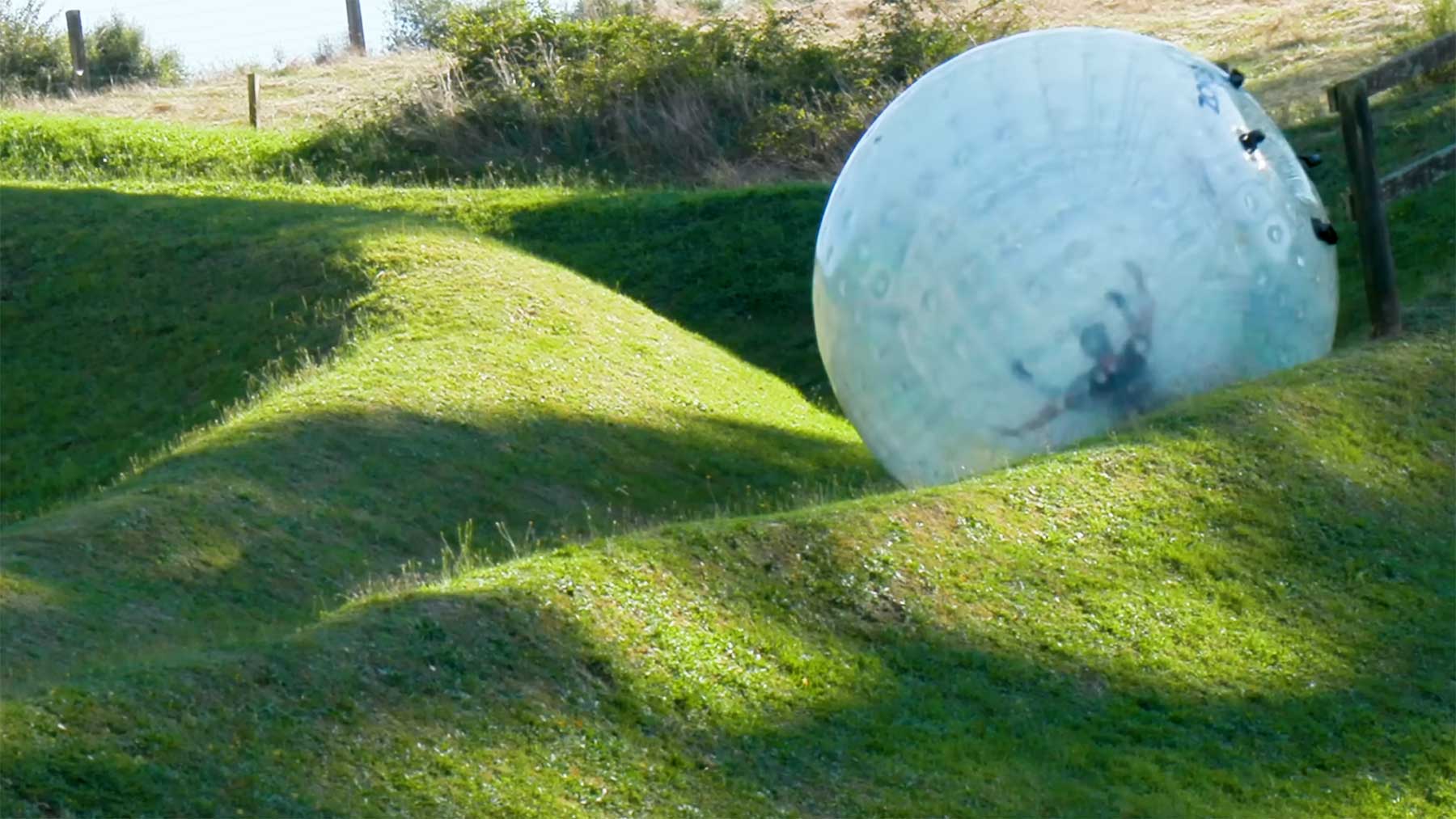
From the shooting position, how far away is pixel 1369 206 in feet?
32.8

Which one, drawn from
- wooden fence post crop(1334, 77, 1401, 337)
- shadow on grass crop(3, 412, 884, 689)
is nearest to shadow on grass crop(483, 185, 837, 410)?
shadow on grass crop(3, 412, 884, 689)

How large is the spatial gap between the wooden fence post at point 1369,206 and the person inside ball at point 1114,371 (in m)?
1.88

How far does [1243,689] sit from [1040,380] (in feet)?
8.54

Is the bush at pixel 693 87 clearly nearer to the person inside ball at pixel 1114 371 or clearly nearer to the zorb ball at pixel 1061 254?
the zorb ball at pixel 1061 254

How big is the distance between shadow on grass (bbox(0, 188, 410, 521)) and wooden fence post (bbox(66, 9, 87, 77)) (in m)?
20.9

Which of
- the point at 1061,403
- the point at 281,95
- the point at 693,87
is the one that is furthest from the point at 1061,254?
the point at 281,95

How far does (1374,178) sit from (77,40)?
112 ft

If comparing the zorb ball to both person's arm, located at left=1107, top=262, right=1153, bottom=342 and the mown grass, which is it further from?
the mown grass

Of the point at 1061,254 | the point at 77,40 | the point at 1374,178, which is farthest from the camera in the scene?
the point at 77,40

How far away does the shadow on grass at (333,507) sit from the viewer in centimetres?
888

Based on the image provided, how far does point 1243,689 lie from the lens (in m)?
6.66

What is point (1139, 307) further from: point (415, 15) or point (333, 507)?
point (415, 15)

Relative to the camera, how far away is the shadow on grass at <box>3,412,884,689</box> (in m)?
8.88

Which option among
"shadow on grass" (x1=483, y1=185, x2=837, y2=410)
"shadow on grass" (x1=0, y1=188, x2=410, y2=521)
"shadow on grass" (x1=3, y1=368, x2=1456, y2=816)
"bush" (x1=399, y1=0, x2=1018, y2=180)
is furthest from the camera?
"bush" (x1=399, y1=0, x2=1018, y2=180)
